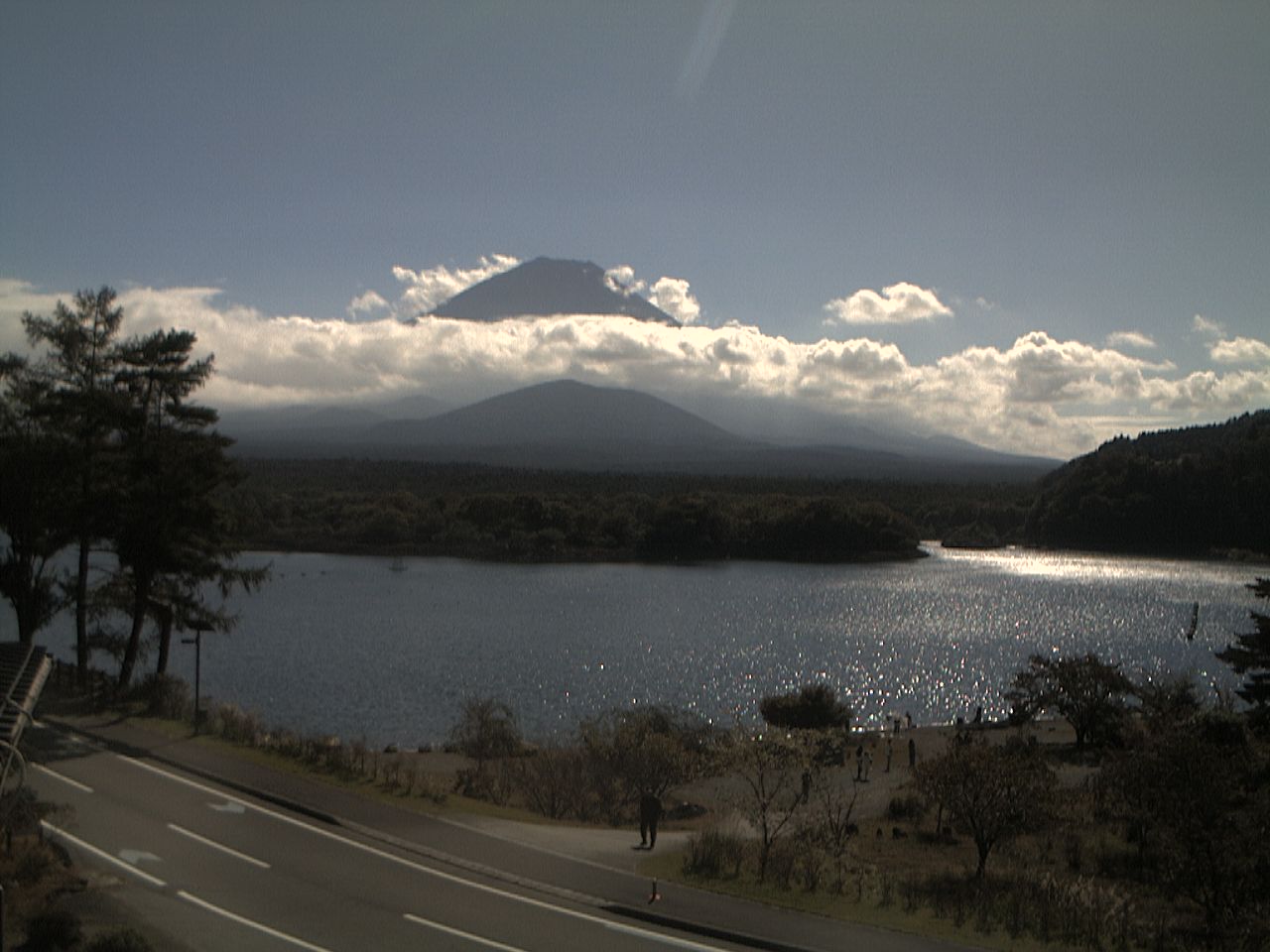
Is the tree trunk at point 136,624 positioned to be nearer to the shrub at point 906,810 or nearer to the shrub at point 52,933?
the shrub at point 52,933

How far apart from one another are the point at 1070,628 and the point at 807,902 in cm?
4687

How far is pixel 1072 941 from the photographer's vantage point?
965 cm

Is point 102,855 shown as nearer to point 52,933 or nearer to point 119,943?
point 52,933

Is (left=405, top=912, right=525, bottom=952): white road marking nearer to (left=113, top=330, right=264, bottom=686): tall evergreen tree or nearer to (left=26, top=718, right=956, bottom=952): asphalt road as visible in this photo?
(left=26, top=718, right=956, bottom=952): asphalt road

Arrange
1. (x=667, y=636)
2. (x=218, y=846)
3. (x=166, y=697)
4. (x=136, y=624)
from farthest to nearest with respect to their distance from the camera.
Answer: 1. (x=667, y=636)
2. (x=136, y=624)
3. (x=166, y=697)
4. (x=218, y=846)

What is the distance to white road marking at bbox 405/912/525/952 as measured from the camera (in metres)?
8.95

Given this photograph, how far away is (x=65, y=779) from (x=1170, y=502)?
90782mm

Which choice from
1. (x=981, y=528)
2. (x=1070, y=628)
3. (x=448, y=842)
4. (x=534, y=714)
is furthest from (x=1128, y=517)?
(x=448, y=842)

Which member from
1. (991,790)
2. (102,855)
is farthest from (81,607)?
(991,790)

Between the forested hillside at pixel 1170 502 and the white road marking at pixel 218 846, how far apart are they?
285ft

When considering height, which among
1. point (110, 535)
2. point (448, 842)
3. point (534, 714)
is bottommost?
point (534, 714)

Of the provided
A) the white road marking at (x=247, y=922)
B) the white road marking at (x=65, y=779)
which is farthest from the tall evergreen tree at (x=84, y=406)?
the white road marking at (x=247, y=922)

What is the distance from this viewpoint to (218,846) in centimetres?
1143

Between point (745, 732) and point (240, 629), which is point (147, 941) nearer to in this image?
point (745, 732)
